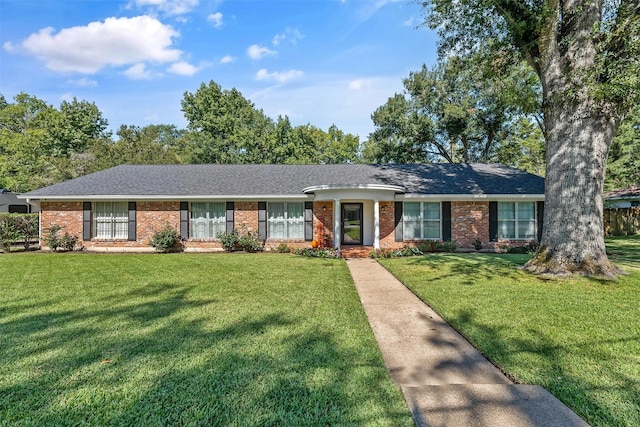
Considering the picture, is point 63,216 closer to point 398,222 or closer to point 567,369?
point 398,222

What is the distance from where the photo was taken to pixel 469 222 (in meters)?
13.6

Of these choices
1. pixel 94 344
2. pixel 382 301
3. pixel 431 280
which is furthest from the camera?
pixel 431 280

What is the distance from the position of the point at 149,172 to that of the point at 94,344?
14.4m

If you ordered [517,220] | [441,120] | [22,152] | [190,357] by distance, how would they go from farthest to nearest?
[22,152] → [441,120] → [517,220] → [190,357]

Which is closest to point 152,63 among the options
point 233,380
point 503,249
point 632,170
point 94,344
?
point 94,344

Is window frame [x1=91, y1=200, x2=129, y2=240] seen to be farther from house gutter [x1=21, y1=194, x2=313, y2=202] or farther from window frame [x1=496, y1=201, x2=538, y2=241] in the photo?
window frame [x1=496, y1=201, x2=538, y2=241]

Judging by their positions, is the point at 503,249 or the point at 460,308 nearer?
the point at 460,308

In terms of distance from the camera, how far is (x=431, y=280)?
7.48 meters

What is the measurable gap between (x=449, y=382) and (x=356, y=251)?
9.87m

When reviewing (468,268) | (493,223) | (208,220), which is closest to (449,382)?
(468,268)

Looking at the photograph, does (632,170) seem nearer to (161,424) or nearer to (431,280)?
(431,280)

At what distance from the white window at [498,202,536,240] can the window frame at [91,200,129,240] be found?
15.8m

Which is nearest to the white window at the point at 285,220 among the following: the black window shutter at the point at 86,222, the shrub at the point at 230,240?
the shrub at the point at 230,240

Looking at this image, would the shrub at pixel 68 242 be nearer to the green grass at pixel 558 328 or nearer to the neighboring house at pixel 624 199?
the green grass at pixel 558 328
